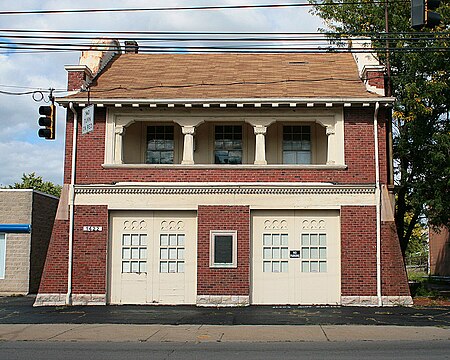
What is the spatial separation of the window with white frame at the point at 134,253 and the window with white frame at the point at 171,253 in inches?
20.5

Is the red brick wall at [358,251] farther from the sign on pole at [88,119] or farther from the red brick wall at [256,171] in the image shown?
the sign on pole at [88,119]

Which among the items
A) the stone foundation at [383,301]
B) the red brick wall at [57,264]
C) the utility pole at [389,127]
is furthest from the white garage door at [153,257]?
the utility pole at [389,127]

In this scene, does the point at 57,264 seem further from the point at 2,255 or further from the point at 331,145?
the point at 331,145

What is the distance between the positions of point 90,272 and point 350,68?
36.6 ft

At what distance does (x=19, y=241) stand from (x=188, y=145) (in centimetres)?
864

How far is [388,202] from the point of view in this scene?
1869 centimetres

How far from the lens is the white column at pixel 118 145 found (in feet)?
63.3

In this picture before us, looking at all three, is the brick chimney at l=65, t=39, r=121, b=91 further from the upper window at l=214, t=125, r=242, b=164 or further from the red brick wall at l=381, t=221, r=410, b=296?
the red brick wall at l=381, t=221, r=410, b=296

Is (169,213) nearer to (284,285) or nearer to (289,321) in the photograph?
(284,285)

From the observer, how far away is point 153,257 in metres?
19.0

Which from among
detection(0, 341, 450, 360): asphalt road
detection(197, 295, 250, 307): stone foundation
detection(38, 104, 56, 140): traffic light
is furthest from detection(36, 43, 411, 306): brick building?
detection(0, 341, 450, 360): asphalt road

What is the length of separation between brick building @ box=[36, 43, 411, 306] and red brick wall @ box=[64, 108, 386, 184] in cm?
3

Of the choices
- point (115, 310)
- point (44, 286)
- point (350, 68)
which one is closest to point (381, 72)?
point (350, 68)

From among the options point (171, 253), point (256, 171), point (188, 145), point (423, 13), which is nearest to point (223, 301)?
point (171, 253)
